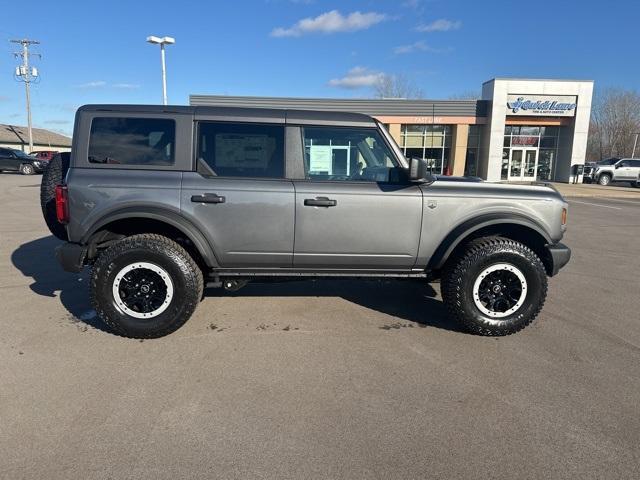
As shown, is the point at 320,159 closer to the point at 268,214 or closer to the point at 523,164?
the point at 268,214

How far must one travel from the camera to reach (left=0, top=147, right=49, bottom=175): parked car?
2764 centimetres

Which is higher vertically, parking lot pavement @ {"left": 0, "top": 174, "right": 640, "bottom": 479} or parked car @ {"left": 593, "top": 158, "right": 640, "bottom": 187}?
parked car @ {"left": 593, "top": 158, "right": 640, "bottom": 187}

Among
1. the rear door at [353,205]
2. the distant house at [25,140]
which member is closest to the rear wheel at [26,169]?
the distant house at [25,140]

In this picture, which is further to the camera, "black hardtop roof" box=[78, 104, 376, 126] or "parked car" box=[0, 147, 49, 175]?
"parked car" box=[0, 147, 49, 175]

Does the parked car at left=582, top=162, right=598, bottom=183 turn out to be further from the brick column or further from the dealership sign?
the brick column

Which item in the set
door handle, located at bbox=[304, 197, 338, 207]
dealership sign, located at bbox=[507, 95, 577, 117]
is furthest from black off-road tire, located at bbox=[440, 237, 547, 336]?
dealership sign, located at bbox=[507, 95, 577, 117]

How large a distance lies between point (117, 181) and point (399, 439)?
3.08m

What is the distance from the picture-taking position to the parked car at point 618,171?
2984cm

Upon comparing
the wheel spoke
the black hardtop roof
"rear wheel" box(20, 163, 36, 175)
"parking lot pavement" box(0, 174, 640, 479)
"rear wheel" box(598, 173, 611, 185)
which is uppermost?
the black hardtop roof

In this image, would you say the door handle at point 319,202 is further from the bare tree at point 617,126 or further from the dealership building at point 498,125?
the bare tree at point 617,126

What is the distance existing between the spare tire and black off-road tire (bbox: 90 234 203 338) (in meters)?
0.72

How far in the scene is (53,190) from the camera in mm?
4164

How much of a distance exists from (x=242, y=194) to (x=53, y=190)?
1.90 metres

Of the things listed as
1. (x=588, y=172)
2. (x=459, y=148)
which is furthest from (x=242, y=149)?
(x=588, y=172)
